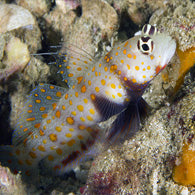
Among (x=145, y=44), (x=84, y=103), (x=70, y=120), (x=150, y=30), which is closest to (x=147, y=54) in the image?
(x=145, y=44)

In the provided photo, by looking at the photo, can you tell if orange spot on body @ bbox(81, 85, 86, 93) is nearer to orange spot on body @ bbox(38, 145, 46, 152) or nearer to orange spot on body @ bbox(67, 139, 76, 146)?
orange spot on body @ bbox(67, 139, 76, 146)

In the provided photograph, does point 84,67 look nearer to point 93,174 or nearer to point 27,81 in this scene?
point 27,81

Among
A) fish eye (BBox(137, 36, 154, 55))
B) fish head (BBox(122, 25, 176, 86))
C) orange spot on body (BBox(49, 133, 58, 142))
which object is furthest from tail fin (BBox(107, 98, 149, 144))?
orange spot on body (BBox(49, 133, 58, 142))

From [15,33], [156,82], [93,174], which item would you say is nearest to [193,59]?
[156,82]

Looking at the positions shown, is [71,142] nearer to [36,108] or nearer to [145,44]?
[36,108]

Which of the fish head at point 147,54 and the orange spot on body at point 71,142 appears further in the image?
the orange spot on body at point 71,142

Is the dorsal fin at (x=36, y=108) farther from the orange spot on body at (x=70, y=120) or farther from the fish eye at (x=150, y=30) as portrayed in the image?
the fish eye at (x=150, y=30)

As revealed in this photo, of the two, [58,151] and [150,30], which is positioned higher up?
[150,30]

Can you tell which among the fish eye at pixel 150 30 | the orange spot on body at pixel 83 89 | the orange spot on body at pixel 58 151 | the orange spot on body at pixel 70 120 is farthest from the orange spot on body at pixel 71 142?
the fish eye at pixel 150 30
